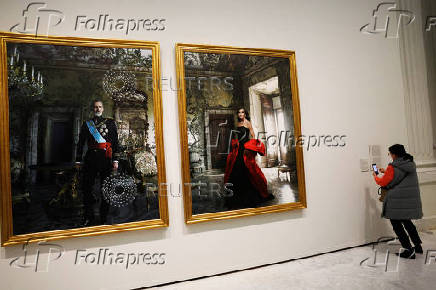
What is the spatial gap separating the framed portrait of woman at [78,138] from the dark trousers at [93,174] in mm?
11

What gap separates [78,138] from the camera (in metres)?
3.25

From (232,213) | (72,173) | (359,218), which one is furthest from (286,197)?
(72,173)

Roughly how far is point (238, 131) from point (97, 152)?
181cm

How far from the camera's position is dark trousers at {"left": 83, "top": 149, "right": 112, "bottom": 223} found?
10.6ft

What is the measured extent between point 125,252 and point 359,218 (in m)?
3.63

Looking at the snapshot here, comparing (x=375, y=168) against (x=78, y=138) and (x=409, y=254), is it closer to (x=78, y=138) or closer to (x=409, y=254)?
(x=409, y=254)

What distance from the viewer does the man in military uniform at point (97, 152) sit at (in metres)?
3.25

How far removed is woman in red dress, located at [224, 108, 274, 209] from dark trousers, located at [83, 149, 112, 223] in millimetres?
1514

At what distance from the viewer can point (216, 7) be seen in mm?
3980

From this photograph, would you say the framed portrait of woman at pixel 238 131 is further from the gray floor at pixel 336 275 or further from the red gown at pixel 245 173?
the gray floor at pixel 336 275

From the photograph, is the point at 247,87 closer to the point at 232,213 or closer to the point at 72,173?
the point at 232,213

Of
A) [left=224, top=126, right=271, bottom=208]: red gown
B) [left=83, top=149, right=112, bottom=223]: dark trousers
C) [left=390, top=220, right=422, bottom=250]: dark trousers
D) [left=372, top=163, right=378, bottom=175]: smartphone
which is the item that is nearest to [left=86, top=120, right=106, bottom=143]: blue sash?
[left=83, top=149, right=112, bottom=223]: dark trousers

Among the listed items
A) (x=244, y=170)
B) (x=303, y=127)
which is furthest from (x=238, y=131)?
(x=303, y=127)

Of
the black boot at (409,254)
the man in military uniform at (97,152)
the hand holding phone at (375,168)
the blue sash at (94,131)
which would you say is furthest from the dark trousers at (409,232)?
the blue sash at (94,131)
